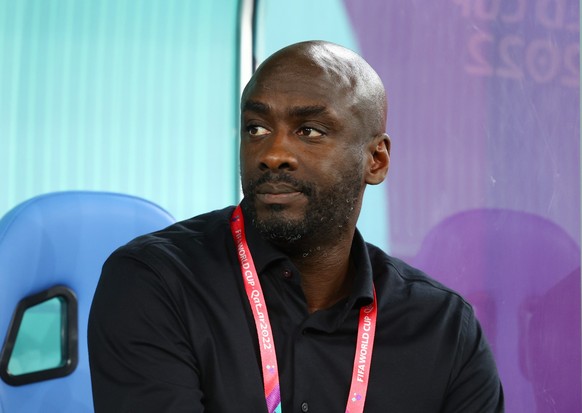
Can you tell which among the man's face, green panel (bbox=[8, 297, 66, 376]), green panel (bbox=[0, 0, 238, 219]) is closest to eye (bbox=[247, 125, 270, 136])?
the man's face

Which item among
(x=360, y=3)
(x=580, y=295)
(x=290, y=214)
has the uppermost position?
(x=360, y=3)

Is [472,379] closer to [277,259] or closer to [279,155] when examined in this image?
[277,259]

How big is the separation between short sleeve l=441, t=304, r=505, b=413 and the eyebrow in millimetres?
435

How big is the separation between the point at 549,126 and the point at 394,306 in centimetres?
141

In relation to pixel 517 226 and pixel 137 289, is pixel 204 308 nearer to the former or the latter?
pixel 137 289

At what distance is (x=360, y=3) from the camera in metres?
2.52

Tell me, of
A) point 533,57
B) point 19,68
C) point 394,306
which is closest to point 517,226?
point 533,57

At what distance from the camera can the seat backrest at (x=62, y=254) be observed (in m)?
1.45

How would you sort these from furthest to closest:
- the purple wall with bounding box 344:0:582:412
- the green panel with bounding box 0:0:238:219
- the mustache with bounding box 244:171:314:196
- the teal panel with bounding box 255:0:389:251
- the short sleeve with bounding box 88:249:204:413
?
the purple wall with bounding box 344:0:582:412 → the teal panel with bounding box 255:0:389:251 → the green panel with bounding box 0:0:238:219 → the mustache with bounding box 244:171:314:196 → the short sleeve with bounding box 88:249:204:413

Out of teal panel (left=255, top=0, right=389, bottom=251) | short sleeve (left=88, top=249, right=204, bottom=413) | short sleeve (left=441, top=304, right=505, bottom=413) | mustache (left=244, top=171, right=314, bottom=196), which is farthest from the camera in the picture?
teal panel (left=255, top=0, right=389, bottom=251)

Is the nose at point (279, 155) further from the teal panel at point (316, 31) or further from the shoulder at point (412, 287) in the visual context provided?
the teal panel at point (316, 31)

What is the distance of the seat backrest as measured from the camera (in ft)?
4.75

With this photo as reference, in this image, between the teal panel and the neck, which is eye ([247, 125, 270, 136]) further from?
the teal panel

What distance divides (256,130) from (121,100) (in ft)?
2.85
